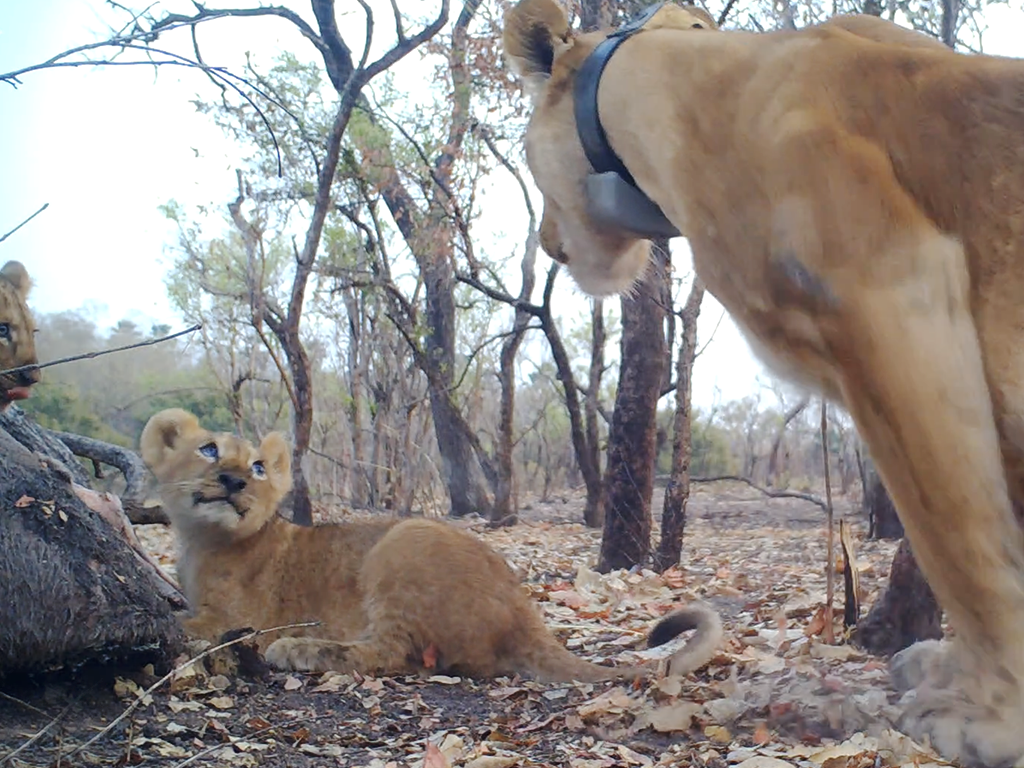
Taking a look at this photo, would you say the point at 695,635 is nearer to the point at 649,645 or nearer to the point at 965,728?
the point at 649,645

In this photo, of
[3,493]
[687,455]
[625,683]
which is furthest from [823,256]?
[687,455]

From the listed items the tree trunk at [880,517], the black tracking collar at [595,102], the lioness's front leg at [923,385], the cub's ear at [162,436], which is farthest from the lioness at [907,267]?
the tree trunk at [880,517]

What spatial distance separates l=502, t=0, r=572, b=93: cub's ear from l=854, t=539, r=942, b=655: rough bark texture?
209 centimetres

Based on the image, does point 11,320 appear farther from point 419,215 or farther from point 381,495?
point 419,215

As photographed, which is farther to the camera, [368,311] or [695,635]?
[368,311]

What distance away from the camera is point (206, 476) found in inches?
176

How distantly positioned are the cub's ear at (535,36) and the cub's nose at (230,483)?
2.14 m

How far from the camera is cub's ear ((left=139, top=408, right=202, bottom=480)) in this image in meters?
4.55

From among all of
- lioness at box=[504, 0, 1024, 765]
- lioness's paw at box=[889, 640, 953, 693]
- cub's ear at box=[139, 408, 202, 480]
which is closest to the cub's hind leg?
cub's ear at box=[139, 408, 202, 480]

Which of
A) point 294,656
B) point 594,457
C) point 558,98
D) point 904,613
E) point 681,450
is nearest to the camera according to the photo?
point 558,98

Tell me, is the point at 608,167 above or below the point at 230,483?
above

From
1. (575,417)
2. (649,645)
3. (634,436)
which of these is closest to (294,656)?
(649,645)

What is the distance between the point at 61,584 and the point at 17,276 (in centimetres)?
134

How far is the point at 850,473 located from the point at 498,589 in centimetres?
1035
